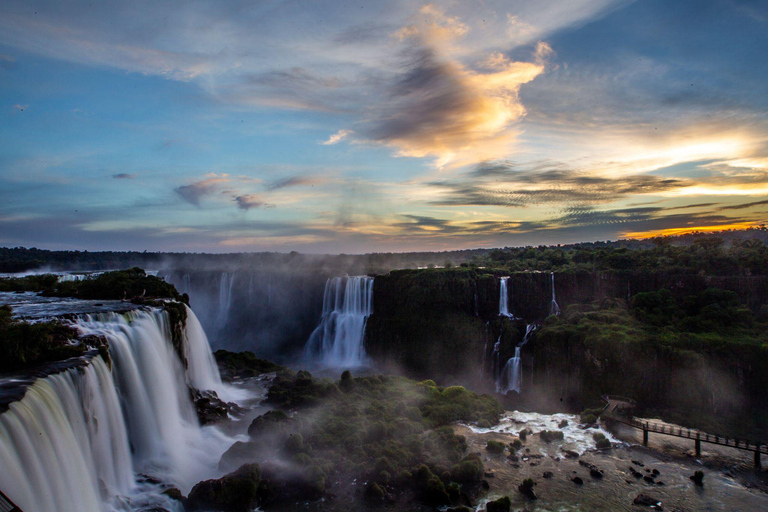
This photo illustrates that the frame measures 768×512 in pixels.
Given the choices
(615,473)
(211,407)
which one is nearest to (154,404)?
(211,407)

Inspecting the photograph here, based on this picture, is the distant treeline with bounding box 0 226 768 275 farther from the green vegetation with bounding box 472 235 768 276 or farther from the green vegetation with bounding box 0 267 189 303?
→ the green vegetation with bounding box 0 267 189 303

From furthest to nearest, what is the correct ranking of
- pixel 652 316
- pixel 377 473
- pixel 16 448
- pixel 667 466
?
pixel 652 316, pixel 667 466, pixel 377 473, pixel 16 448

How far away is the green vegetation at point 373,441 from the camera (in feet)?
60.5

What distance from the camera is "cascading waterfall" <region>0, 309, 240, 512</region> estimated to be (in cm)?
1077

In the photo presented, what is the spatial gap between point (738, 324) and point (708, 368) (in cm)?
710

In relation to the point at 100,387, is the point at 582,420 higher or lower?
lower

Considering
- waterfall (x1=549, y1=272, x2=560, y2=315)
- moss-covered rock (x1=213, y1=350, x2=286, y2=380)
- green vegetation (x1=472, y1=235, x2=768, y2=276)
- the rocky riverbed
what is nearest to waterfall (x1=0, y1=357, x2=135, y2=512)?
the rocky riverbed

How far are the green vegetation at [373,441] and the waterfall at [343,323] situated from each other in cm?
2273

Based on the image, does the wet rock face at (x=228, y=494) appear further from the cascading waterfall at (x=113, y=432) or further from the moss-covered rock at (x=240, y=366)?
the moss-covered rock at (x=240, y=366)

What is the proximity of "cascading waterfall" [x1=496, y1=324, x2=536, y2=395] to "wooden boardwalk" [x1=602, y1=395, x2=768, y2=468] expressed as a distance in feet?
38.2

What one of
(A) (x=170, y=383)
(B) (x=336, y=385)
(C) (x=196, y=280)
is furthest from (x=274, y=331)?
(A) (x=170, y=383)

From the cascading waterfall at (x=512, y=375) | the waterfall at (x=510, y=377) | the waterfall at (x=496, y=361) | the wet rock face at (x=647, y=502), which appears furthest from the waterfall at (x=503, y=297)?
the wet rock face at (x=647, y=502)

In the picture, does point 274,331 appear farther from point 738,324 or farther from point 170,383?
point 738,324

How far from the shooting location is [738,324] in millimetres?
35938
